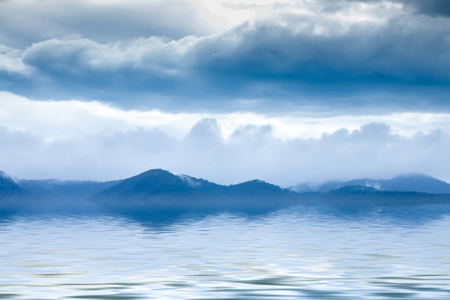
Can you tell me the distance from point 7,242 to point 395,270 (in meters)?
42.8

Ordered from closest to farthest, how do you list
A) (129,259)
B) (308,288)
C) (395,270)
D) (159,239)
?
(308,288)
(395,270)
(129,259)
(159,239)

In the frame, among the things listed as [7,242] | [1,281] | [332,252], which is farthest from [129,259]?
[7,242]

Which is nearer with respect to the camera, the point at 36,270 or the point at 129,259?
the point at 36,270

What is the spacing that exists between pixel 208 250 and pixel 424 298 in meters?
28.8

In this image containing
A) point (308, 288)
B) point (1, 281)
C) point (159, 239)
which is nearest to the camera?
point (308, 288)

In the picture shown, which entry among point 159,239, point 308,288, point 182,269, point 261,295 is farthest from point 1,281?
point 159,239

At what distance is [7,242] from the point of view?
65.4 m

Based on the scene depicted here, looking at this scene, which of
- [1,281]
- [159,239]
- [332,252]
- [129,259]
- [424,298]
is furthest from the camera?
[159,239]

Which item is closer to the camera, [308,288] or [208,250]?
[308,288]

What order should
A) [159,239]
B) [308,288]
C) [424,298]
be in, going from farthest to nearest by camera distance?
[159,239]
[308,288]
[424,298]

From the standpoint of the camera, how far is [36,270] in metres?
41.9

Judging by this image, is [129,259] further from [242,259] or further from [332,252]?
[332,252]

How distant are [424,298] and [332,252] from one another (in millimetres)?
23187

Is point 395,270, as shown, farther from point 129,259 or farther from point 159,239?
point 159,239
